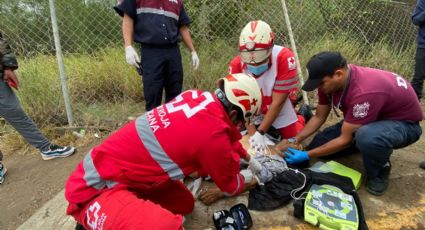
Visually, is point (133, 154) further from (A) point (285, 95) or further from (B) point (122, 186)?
(A) point (285, 95)

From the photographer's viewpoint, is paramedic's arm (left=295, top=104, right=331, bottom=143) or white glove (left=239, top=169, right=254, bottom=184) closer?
white glove (left=239, top=169, right=254, bottom=184)

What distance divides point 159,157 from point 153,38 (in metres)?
1.61

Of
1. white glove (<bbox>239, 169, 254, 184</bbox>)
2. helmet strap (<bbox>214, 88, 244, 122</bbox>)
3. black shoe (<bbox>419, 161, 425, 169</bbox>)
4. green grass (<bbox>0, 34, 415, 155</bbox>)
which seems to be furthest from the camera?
green grass (<bbox>0, 34, 415, 155</bbox>)

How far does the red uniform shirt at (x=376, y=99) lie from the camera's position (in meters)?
2.49

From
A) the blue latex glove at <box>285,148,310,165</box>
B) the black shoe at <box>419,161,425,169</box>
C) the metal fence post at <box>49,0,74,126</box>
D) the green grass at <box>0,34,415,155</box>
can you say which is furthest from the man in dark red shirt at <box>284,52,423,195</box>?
the metal fence post at <box>49,0,74,126</box>

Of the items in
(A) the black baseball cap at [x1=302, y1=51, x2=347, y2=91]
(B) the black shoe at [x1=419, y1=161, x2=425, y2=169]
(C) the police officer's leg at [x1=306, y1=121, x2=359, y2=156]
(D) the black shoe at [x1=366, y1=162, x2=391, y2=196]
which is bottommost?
(B) the black shoe at [x1=419, y1=161, x2=425, y2=169]

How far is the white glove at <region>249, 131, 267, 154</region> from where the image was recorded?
307cm

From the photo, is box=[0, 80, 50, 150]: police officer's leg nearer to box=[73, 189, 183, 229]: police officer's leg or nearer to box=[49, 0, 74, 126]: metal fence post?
box=[49, 0, 74, 126]: metal fence post

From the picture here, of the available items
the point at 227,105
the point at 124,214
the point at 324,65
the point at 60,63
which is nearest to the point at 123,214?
the point at 124,214

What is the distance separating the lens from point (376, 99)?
2492mm

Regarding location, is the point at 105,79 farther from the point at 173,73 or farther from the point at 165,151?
the point at 165,151

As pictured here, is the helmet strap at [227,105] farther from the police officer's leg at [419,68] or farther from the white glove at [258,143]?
the police officer's leg at [419,68]

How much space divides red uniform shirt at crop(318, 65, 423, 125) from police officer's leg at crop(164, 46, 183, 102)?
1.59 meters

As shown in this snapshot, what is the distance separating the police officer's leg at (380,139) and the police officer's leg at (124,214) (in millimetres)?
1524
